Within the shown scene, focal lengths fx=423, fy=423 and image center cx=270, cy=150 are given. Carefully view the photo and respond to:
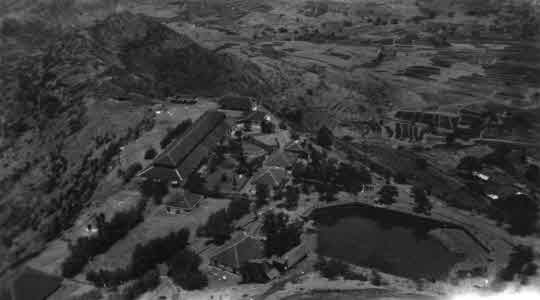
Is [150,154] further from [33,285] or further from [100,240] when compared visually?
[33,285]

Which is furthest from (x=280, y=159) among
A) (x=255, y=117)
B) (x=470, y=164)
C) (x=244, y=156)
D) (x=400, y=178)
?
(x=470, y=164)

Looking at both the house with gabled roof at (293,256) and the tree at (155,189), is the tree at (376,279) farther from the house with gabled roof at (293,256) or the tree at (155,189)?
the tree at (155,189)

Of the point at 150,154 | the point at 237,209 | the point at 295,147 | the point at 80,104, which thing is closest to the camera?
the point at 237,209

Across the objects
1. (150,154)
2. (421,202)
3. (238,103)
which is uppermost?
(238,103)

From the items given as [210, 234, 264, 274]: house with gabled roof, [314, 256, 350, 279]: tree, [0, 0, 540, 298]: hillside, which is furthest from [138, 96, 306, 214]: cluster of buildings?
[314, 256, 350, 279]: tree

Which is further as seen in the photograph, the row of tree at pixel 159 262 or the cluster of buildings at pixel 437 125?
the cluster of buildings at pixel 437 125

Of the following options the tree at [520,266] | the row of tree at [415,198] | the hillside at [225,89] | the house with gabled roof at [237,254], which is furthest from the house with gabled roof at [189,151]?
the tree at [520,266]

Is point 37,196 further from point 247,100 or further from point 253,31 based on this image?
point 253,31
